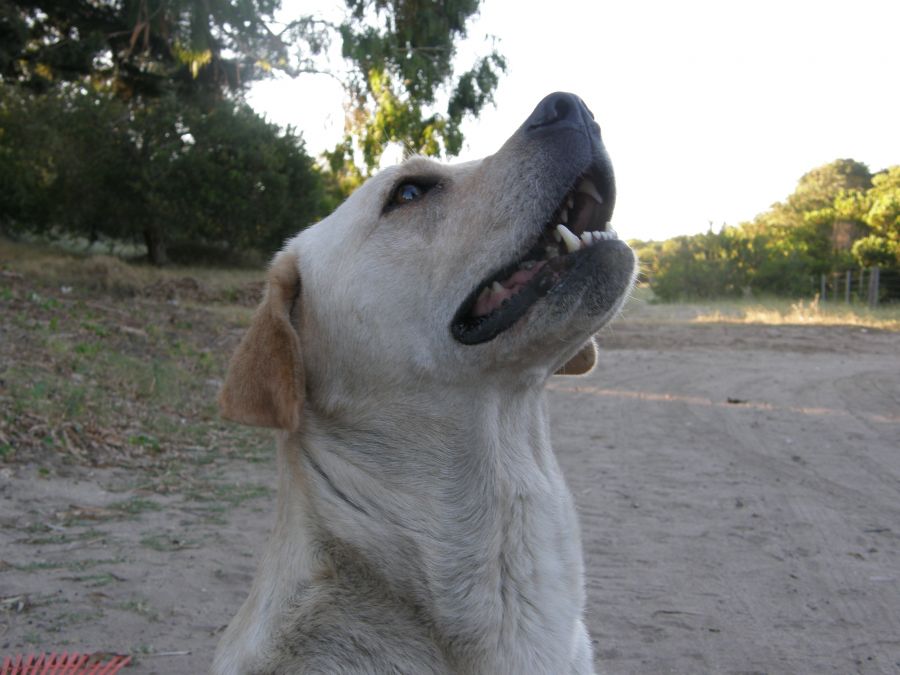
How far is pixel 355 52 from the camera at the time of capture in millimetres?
11938

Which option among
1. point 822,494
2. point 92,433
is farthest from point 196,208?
point 822,494

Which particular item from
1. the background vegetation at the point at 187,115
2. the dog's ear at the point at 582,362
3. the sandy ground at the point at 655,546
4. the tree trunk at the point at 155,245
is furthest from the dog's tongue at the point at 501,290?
the tree trunk at the point at 155,245

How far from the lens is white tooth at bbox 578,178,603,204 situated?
274 centimetres

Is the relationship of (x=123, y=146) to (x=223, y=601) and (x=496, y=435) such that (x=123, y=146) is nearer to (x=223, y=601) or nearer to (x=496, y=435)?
(x=223, y=601)

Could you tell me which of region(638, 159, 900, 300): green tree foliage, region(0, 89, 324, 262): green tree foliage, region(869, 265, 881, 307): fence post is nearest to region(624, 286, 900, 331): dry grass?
region(869, 265, 881, 307): fence post

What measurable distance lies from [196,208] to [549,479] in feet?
79.8

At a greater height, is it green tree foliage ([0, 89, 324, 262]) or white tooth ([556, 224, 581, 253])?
green tree foliage ([0, 89, 324, 262])

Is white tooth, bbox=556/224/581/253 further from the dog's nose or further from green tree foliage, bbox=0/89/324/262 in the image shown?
green tree foliage, bbox=0/89/324/262

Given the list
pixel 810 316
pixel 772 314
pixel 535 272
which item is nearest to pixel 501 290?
pixel 535 272

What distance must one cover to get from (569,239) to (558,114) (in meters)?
0.40

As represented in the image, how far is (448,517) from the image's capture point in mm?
2578

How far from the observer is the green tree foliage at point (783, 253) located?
29.0 metres

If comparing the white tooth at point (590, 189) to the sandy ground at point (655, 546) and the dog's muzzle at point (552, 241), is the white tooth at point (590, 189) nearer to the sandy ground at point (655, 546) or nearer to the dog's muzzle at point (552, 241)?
the dog's muzzle at point (552, 241)

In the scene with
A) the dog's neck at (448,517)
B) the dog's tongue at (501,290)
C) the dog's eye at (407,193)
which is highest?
the dog's eye at (407,193)
